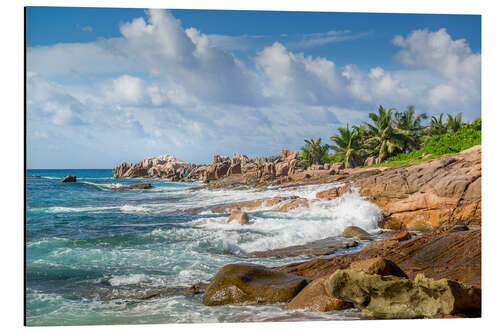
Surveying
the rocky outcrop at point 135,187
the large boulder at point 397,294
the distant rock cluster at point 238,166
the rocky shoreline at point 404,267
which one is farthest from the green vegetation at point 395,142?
the rocky outcrop at point 135,187

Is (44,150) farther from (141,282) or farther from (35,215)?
(141,282)

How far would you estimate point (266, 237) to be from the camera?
696 centimetres

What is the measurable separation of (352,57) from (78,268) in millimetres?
4635

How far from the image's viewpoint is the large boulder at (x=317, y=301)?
11.6 feet

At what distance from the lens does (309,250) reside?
20.3 ft

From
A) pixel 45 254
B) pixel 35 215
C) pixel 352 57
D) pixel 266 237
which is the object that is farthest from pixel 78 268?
pixel 352 57

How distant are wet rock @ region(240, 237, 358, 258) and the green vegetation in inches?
69.6

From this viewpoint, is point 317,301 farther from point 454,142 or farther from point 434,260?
point 454,142

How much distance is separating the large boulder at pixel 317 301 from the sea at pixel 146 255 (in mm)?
58

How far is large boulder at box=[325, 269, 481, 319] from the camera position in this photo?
3.29 metres

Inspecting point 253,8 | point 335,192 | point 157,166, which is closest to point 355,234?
point 335,192

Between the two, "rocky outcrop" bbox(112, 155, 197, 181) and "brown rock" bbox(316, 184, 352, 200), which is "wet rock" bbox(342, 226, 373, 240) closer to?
"brown rock" bbox(316, 184, 352, 200)

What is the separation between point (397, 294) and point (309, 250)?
2.83 metres

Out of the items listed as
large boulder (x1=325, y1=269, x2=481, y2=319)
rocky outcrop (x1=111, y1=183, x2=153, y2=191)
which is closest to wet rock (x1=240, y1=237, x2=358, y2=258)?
large boulder (x1=325, y1=269, x2=481, y2=319)
